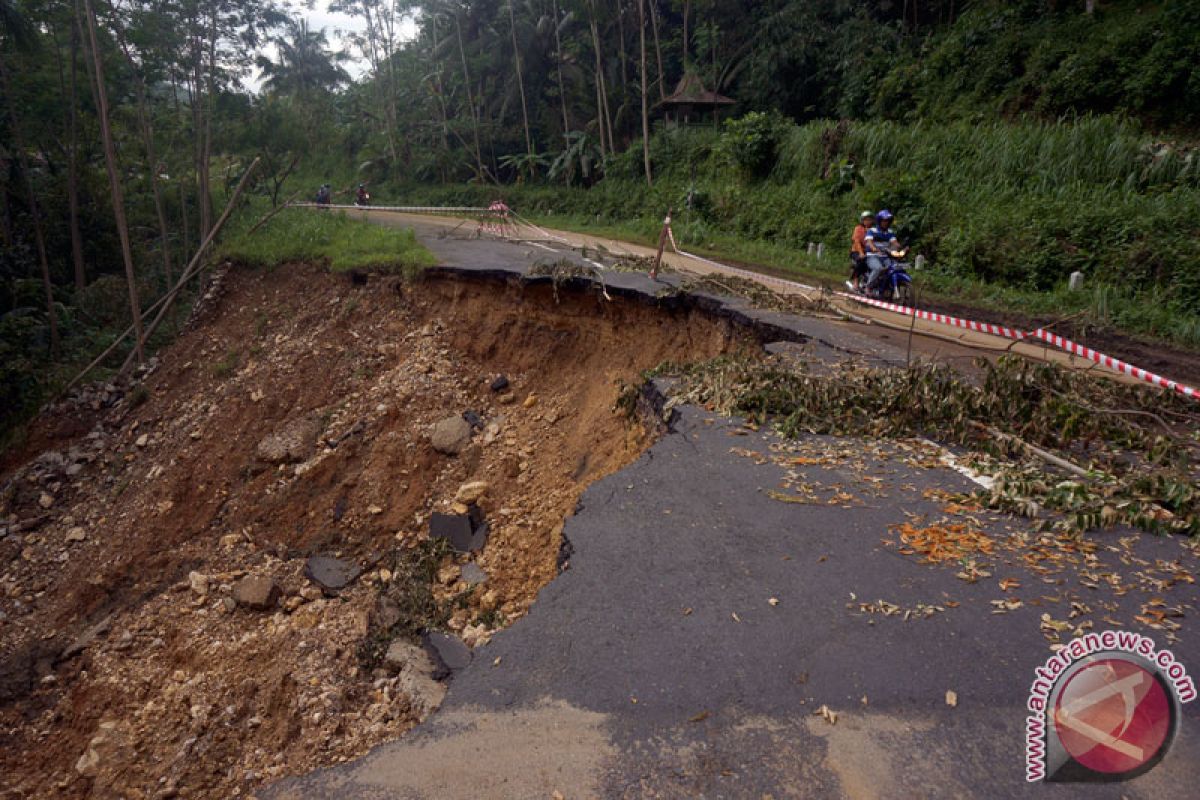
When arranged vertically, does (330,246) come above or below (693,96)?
below

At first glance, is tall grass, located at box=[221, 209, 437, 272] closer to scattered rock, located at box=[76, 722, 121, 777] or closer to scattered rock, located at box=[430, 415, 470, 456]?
scattered rock, located at box=[430, 415, 470, 456]

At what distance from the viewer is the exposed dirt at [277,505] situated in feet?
16.7

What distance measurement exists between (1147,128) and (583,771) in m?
17.0

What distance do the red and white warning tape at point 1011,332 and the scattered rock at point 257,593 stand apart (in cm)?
653

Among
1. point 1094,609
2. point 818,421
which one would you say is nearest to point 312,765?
point 1094,609

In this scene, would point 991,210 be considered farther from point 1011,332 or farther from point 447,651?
point 447,651

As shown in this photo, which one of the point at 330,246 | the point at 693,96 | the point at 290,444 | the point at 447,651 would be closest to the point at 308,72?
the point at 693,96

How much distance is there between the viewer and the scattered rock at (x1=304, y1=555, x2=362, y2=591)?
7.39 m

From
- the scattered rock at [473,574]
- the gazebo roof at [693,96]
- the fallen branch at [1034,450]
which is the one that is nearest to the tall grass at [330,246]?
the scattered rock at [473,574]

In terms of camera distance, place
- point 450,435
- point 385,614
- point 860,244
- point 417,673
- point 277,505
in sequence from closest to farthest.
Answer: point 417,673
point 385,614
point 277,505
point 450,435
point 860,244

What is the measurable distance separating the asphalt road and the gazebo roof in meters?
23.6

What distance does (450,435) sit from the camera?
9.26 m

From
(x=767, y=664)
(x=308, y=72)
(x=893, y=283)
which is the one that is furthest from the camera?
(x=308, y=72)

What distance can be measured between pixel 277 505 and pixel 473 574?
3924 millimetres
